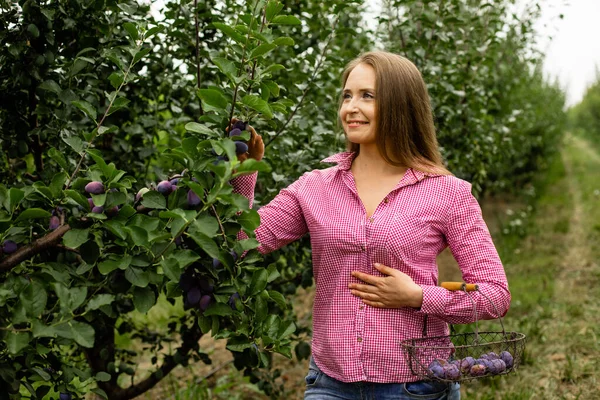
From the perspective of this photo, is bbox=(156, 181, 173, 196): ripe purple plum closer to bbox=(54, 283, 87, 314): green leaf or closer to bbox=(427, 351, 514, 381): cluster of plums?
bbox=(54, 283, 87, 314): green leaf

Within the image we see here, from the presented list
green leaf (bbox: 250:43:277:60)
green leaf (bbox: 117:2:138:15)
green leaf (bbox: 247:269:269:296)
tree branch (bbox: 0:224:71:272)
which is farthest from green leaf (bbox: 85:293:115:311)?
green leaf (bbox: 117:2:138:15)

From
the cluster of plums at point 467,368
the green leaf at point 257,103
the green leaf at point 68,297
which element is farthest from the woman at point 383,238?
the green leaf at point 68,297

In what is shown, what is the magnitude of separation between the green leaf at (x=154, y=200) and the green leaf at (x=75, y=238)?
0.14 metres

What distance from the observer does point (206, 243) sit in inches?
50.9

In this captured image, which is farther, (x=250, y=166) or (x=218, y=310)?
(x=218, y=310)

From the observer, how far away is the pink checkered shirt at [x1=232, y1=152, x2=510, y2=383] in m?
1.78

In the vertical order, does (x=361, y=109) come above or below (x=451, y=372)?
above

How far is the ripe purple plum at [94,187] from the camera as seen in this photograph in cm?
136

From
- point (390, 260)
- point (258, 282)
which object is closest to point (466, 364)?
point (390, 260)

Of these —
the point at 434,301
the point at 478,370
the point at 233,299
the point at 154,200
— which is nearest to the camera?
the point at 154,200

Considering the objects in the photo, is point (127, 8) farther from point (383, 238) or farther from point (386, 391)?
point (386, 391)

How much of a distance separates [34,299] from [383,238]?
0.95 m

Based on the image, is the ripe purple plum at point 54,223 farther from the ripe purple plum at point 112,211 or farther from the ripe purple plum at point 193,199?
the ripe purple plum at point 193,199

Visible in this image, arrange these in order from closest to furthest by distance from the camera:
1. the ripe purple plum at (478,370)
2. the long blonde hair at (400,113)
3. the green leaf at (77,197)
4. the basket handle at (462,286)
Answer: the green leaf at (77,197), the ripe purple plum at (478,370), the basket handle at (462,286), the long blonde hair at (400,113)
